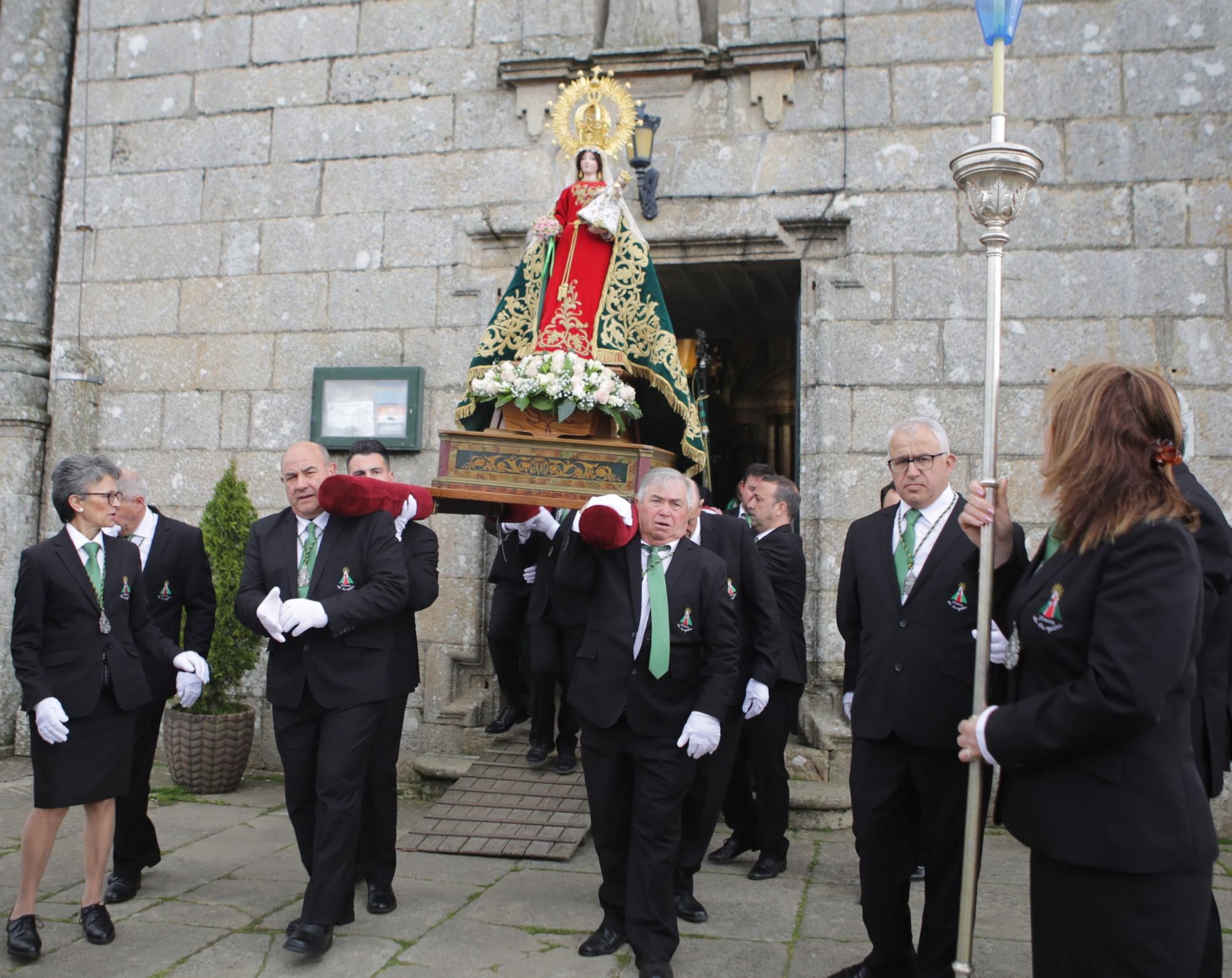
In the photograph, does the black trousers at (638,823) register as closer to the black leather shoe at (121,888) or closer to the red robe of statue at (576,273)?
the black leather shoe at (121,888)

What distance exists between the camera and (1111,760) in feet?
7.11

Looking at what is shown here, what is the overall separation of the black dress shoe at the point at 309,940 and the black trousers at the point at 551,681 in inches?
74.7

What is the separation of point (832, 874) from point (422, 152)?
15.9 ft

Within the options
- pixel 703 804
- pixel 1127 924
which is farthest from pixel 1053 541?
pixel 703 804

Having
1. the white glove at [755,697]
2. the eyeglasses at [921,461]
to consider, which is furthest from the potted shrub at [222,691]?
the eyeglasses at [921,461]

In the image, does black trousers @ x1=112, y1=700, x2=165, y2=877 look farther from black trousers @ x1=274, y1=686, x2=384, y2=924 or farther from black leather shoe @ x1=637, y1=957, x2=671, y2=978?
black leather shoe @ x1=637, y1=957, x2=671, y2=978

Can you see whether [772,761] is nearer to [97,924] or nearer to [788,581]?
[788,581]

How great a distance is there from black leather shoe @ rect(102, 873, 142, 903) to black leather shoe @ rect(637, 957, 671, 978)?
7.13 ft

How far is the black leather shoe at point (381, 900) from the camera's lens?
4094 millimetres

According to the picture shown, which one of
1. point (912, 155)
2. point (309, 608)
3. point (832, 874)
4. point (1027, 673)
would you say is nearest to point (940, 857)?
point (1027, 673)

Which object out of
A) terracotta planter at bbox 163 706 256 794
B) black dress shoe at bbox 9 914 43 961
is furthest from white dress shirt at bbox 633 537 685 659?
terracotta planter at bbox 163 706 256 794

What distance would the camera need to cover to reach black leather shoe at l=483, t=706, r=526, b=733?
6.17 meters

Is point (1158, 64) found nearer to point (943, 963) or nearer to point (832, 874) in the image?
point (832, 874)

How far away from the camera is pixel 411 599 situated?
14.2 feet
